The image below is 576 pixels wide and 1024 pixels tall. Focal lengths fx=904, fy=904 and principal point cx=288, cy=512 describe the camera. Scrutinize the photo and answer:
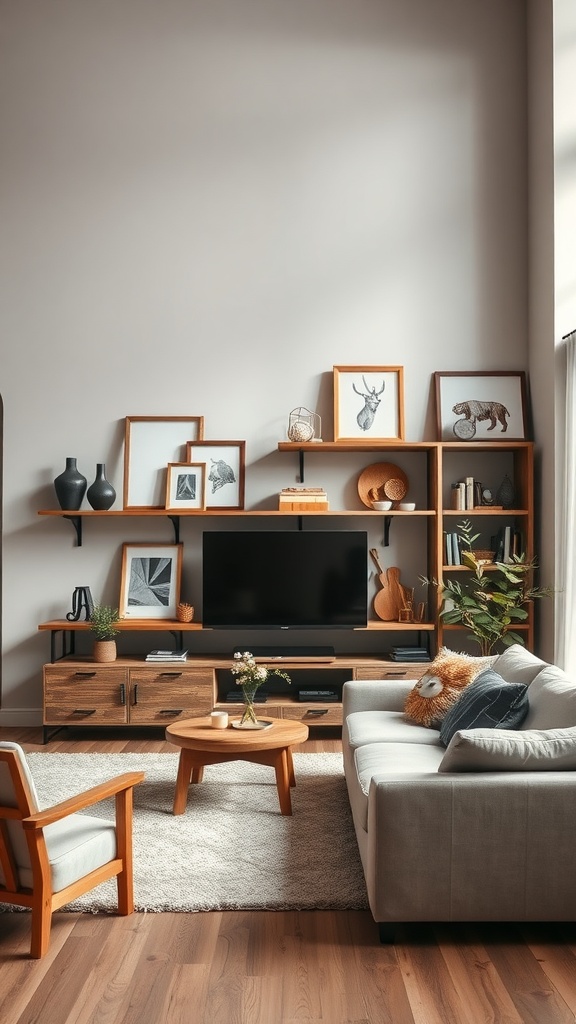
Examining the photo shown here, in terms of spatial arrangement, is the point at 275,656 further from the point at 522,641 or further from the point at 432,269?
the point at 432,269

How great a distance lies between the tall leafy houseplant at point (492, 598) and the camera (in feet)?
18.4

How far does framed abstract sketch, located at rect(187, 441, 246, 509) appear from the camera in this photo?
6.11 metres

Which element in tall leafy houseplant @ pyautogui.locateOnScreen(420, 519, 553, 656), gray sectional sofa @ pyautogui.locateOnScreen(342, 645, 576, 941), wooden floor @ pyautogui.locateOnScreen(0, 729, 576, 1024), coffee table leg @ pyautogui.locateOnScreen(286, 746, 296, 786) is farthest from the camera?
tall leafy houseplant @ pyautogui.locateOnScreen(420, 519, 553, 656)

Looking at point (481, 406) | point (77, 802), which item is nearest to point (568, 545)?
point (481, 406)

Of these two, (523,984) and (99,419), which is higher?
(99,419)

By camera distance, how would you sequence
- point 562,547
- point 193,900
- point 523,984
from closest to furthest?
point 523,984, point 193,900, point 562,547

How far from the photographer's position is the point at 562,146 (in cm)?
568

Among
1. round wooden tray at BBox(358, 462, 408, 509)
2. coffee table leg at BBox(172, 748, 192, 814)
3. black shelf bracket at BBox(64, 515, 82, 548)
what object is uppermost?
round wooden tray at BBox(358, 462, 408, 509)

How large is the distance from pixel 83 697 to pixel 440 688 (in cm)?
256

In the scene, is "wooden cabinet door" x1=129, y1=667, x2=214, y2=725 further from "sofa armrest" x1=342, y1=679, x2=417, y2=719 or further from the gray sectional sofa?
the gray sectional sofa

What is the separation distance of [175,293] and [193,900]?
4196 millimetres

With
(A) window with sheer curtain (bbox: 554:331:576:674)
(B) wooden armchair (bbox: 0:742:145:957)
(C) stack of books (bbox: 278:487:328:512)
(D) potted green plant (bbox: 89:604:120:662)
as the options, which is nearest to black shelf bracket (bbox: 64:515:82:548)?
(D) potted green plant (bbox: 89:604:120:662)

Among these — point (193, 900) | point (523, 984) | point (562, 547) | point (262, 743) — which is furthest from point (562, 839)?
point (562, 547)

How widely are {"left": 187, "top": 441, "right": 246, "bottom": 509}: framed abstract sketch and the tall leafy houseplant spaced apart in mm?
1414
